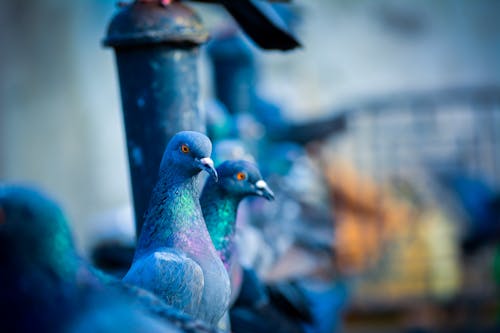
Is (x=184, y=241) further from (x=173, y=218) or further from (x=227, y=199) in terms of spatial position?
(x=227, y=199)

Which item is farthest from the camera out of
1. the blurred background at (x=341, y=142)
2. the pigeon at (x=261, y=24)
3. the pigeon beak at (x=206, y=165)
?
the blurred background at (x=341, y=142)

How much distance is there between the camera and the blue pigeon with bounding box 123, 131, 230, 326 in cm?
213

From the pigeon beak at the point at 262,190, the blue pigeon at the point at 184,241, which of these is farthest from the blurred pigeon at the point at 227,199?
the blue pigeon at the point at 184,241

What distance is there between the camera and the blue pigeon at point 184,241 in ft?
7.00

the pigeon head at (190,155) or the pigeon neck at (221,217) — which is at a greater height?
the pigeon head at (190,155)

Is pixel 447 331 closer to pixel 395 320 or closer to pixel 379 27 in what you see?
pixel 395 320

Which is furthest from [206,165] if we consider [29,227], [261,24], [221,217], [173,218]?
[261,24]

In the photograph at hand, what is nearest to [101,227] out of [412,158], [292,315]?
[292,315]

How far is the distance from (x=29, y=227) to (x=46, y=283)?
107 mm

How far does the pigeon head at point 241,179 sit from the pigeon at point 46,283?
3.12 feet

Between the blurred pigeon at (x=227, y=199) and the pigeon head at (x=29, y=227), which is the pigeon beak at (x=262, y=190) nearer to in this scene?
the blurred pigeon at (x=227, y=199)

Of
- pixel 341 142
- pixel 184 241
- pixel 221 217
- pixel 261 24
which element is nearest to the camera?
pixel 184 241

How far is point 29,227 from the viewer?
1.65 metres

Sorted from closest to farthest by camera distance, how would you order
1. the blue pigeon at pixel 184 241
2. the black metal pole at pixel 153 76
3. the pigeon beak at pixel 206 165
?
the blue pigeon at pixel 184 241
the pigeon beak at pixel 206 165
the black metal pole at pixel 153 76
